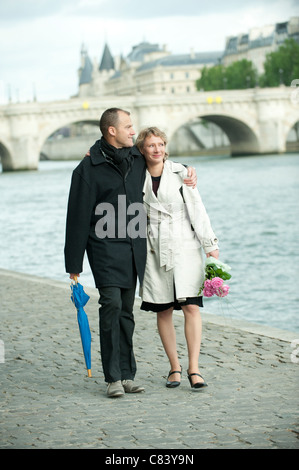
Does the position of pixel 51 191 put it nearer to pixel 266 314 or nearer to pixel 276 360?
pixel 266 314

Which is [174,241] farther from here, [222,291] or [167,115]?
[167,115]

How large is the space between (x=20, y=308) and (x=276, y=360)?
2881mm

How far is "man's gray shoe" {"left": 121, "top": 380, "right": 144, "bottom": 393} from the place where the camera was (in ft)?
14.9

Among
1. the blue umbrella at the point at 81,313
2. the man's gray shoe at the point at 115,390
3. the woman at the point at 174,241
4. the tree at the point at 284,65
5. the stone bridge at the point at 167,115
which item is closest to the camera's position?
the man's gray shoe at the point at 115,390

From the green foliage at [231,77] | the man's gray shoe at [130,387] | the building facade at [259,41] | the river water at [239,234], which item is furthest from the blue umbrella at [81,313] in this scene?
the building facade at [259,41]

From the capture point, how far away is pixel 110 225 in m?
4.53

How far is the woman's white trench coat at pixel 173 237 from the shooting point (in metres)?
4.59

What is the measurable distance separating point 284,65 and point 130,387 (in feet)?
187

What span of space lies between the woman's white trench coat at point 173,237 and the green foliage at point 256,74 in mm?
53909

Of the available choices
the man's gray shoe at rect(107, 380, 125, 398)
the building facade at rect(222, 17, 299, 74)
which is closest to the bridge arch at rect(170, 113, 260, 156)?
the building facade at rect(222, 17, 299, 74)

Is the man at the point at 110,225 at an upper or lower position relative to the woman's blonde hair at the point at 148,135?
lower

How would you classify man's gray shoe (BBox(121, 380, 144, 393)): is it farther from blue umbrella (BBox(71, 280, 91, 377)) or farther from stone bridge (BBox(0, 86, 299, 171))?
stone bridge (BBox(0, 86, 299, 171))

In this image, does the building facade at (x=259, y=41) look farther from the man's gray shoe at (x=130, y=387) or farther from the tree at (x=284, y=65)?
the man's gray shoe at (x=130, y=387)

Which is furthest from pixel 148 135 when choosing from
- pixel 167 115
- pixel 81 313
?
Answer: pixel 167 115
